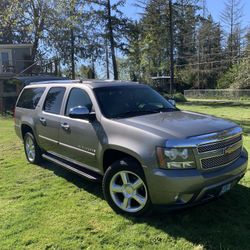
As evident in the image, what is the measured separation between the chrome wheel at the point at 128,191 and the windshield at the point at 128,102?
0.89 meters

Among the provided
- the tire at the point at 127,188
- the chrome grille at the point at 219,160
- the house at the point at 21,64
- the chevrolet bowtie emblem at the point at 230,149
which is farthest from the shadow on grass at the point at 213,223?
the house at the point at 21,64

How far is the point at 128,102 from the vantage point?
5.23 meters

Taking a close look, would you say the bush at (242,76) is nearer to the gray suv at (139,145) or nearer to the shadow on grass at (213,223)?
the gray suv at (139,145)

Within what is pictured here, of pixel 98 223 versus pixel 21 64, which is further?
pixel 21 64

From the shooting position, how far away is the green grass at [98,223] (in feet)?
12.7

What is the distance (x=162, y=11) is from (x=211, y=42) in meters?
21.2

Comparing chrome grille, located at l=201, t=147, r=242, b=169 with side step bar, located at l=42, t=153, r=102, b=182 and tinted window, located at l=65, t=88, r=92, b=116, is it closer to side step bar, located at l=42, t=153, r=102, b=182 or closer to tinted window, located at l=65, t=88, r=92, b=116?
side step bar, located at l=42, t=153, r=102, b=182

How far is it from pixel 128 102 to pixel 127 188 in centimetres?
141

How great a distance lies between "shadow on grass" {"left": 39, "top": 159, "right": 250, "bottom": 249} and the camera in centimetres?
383

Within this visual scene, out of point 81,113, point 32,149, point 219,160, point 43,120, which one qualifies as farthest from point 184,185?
point 32,149

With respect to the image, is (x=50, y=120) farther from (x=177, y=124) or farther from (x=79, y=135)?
(x=177, y=124)

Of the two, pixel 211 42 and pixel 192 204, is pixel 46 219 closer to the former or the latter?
pixel 192 204

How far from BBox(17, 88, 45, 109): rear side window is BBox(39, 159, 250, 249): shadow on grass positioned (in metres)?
3.39

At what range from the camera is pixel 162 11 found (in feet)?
115
